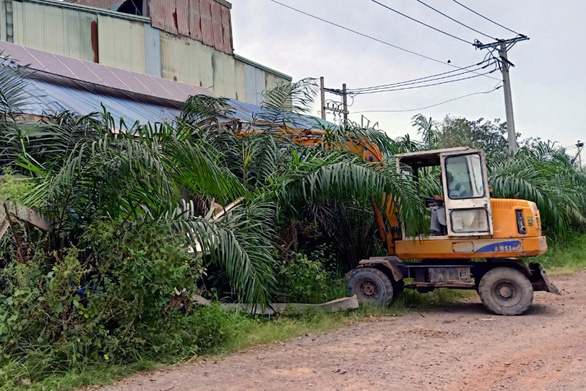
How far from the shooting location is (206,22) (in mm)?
18953

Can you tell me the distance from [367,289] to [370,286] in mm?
72

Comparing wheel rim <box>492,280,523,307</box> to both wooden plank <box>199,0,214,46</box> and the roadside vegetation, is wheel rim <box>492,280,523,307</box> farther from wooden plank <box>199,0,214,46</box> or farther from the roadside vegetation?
wooden plank <box>199,0,214,46</box>

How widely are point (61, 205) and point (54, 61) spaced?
769 centimetres

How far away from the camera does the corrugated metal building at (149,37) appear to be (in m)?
14.0

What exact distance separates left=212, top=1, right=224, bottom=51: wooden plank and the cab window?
12.5 metres

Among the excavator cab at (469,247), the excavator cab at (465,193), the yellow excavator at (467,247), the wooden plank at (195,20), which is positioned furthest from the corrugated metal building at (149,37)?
the excavator cab at (465,193)

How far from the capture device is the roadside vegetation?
17.9ft

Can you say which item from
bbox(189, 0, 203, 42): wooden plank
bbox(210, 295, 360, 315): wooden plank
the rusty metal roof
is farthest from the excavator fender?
bbox(189, 0, 203, 42): wooden plank

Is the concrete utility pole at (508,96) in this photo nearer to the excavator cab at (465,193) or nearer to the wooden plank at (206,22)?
the wooden plank at (206,22)

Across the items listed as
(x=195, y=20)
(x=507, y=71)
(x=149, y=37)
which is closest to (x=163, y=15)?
(x=149, y=37)

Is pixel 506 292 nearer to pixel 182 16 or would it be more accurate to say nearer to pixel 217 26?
pixel 182 16

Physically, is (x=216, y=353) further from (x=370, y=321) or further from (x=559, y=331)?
(x=559, y=331)

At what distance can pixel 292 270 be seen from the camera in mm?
8562

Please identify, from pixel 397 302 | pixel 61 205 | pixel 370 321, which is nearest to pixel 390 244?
pixel 397 302
